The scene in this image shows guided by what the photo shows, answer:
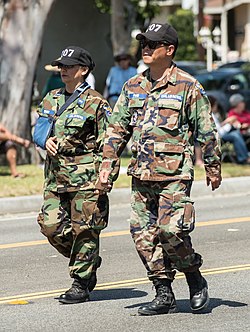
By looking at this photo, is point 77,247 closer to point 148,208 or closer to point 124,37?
point 148,208

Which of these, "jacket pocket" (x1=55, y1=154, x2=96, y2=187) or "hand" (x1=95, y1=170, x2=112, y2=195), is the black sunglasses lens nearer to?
"hand" (x1=95, y1=170, x2=112, y2=195)

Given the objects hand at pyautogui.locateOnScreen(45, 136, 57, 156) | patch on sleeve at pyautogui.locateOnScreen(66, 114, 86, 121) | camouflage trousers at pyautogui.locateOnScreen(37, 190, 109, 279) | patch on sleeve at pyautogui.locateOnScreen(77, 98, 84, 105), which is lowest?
camouflage trousers at pyautogui.locateOnScreen(37, 190, 109, 279)

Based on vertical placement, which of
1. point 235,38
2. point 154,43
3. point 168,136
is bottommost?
point 235,38

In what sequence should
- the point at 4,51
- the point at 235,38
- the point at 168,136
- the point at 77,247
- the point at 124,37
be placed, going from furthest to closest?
the point at 235,38, the point at 124,37, the point at 4,51, the point at 77,247, the point at 168,136

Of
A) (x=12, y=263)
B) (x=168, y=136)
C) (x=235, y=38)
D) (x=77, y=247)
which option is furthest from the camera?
(x=235, y=38)

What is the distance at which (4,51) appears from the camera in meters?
17.5

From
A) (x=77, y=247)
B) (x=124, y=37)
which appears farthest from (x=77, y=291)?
(x=124, y=37)

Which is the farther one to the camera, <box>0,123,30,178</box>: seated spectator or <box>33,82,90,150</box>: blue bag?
<box>0,123,30,178</box>: seated spectator

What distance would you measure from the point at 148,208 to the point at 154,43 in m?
1.10

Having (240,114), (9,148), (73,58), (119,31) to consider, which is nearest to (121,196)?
(9,148)

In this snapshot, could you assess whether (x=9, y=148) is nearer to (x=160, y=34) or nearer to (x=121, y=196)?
(x=121, y=196)

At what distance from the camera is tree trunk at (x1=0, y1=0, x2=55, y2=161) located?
17359 mm

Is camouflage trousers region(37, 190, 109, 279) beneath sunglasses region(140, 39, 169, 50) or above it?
beneath

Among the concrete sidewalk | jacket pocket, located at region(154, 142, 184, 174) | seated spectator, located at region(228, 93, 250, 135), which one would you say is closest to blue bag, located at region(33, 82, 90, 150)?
jacket pocket, located at region(154, 142, 184, 174)
